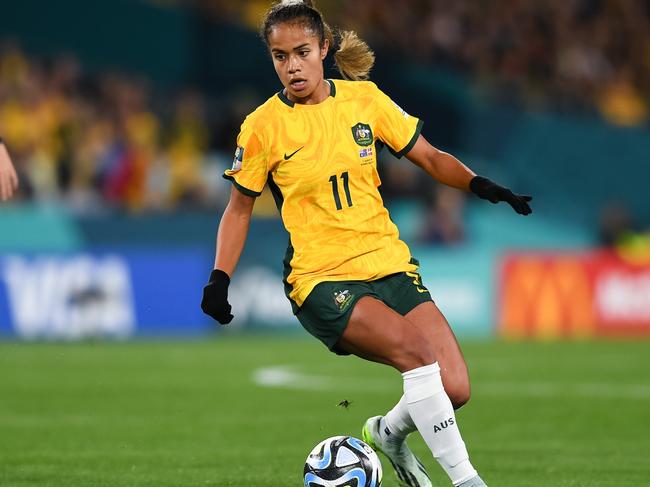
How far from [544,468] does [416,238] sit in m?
11.9

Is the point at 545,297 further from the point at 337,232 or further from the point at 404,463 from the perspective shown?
the point at 337,232

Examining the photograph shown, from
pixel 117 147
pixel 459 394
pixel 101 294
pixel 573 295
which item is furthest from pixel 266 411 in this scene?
pixel 573 295

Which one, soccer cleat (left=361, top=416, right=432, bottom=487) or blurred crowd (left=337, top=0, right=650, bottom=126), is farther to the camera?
blurred crowd (left=337, top=0, right=650, bottom=126)

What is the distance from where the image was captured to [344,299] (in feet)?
21.6

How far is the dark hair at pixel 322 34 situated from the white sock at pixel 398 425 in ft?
5.73

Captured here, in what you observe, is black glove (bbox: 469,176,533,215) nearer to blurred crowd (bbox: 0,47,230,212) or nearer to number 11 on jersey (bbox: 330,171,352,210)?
number 11 on jersey (bbox: 330,171,352,210)

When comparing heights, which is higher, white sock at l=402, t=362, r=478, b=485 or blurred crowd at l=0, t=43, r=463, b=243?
blurred crowd at l=0, t=43, r=463, b=243

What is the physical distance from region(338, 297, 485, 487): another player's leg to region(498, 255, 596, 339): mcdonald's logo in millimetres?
13526

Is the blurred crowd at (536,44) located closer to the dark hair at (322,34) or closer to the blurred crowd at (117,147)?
the blurred crowd at (117,147)

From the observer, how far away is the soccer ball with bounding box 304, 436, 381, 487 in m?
6.73

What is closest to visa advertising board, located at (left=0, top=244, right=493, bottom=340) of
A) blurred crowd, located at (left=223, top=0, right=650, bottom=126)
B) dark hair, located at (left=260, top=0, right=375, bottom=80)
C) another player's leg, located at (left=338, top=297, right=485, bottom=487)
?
blurred crowd, located at (left=223, top=0, right=650, bottom=126)

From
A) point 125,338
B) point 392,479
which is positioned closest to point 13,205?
point 125,338

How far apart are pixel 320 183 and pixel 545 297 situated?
544 inches

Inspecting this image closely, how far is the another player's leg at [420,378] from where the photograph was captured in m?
6.46
